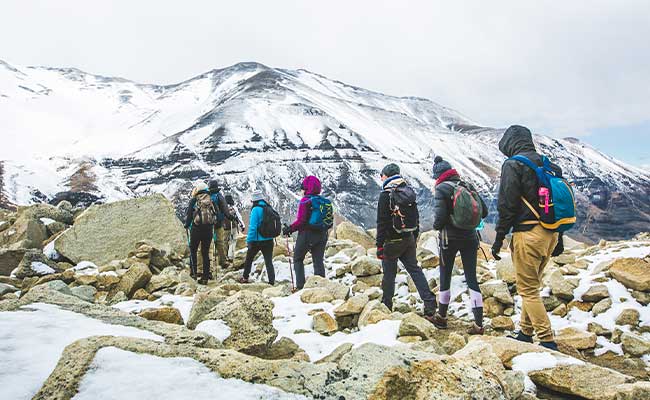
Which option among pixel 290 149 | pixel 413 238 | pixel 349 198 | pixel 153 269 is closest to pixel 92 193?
pixel 290 149

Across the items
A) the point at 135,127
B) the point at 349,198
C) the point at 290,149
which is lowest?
the point at 349,198

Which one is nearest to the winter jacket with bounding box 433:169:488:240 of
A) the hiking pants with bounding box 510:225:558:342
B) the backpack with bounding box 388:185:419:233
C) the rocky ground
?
the backpack with bounding box 388:185:419:233

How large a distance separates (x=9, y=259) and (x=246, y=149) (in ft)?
300

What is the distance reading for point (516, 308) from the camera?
24.2 feet

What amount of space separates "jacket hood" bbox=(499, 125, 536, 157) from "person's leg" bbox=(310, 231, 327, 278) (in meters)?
4.49

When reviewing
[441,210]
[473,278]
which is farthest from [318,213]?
[473,278]

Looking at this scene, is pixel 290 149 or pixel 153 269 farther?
pixel 290 149

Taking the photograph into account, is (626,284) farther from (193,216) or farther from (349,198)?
(349,198)

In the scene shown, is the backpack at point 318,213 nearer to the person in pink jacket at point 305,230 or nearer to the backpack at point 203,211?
the person in pink jacket at point 305,230

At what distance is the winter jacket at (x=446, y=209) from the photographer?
6160mm

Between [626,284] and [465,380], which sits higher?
[465,380]

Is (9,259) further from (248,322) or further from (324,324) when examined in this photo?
(248,322)

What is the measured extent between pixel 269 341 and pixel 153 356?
1.87 metres

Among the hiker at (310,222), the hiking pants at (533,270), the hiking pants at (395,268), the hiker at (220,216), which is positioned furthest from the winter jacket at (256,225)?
the hiking pants at (533,270)
